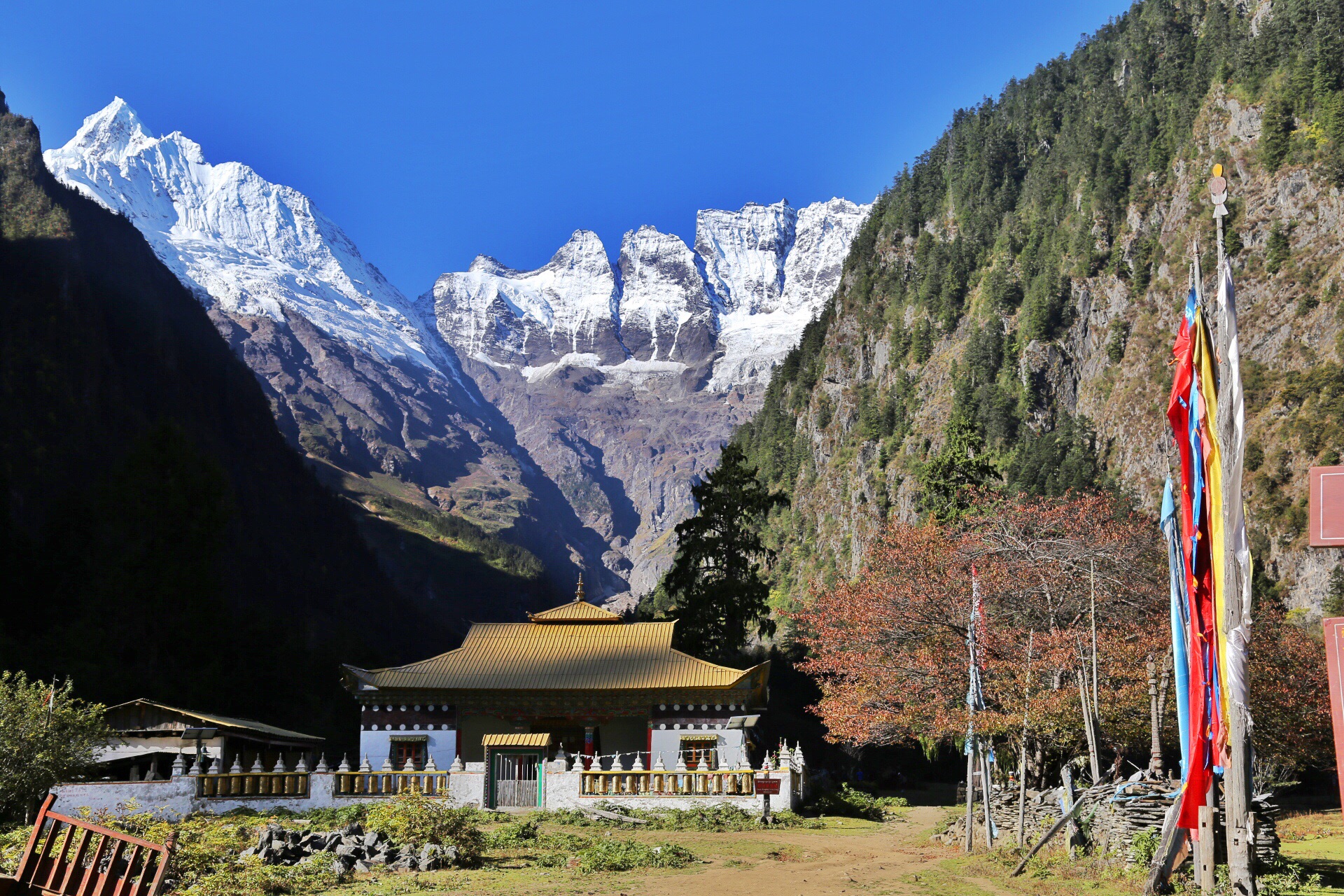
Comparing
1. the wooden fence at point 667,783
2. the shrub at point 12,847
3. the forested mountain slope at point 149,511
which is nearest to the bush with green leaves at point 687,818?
the wooden fence at point 667,783

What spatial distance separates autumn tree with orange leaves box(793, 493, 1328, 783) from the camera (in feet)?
79.2

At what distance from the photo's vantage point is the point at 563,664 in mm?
38031

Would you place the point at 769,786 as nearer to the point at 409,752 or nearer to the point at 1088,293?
the point at 409,752

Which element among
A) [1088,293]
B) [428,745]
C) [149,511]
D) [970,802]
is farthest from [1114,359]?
[970,802]

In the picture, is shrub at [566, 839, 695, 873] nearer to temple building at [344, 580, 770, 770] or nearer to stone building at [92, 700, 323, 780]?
temple building at [344, 580, 770, 770]

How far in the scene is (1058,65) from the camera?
130m

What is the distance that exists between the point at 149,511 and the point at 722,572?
28147mm

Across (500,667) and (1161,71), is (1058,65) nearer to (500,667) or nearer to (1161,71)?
(1161,71)

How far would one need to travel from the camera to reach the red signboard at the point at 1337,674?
38.1 feet

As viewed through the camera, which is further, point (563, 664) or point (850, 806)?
point (563, 664)

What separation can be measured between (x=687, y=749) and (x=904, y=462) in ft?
235

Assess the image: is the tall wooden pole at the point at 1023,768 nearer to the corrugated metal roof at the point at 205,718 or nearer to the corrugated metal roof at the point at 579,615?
the corrugated metal roof at the point at 579,615

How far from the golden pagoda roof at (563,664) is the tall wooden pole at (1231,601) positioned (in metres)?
22.6

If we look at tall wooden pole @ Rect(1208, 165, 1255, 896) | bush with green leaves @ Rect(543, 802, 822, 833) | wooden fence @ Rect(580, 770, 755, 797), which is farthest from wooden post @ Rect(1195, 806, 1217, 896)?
wooden fence @ Rect(580, 770, 755, 797)
